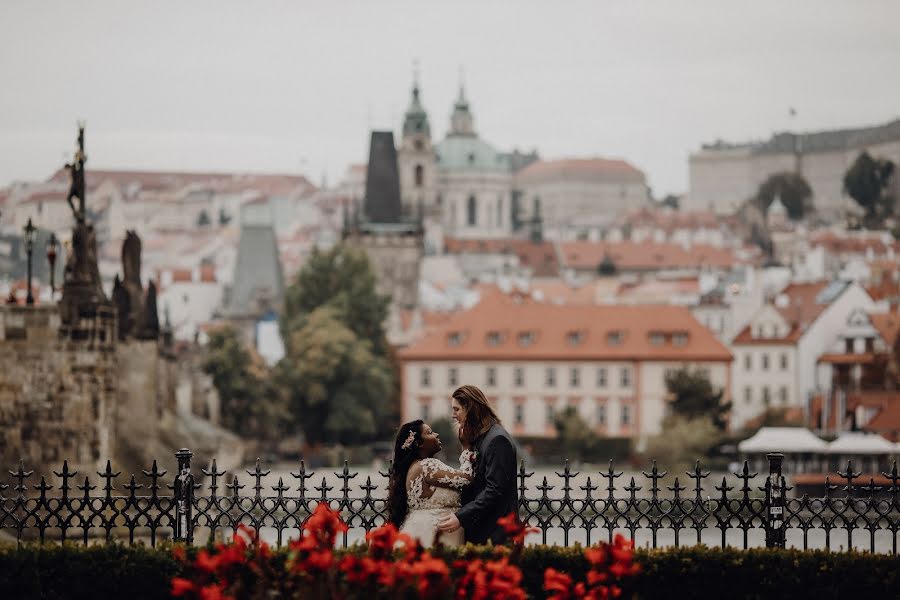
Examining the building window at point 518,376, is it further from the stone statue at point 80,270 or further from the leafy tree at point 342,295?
the stone statue at point 80,270

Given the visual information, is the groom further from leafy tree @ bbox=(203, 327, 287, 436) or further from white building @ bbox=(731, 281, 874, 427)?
white building @ bbox=(731, 281, 874, 427)

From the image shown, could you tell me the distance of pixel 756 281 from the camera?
122 metres

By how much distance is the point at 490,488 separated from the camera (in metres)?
16.1

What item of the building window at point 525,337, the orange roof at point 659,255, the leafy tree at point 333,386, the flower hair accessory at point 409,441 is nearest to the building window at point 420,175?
the orange roof at point 659,255

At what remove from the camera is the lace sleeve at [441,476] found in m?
16.2

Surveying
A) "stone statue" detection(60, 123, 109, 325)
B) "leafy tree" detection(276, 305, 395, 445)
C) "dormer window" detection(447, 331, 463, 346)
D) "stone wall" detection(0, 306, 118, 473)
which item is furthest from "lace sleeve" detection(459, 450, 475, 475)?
"dormer window" detection(447, 331, 463, 346)

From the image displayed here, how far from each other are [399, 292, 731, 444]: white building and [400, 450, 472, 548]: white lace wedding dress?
8004 cm

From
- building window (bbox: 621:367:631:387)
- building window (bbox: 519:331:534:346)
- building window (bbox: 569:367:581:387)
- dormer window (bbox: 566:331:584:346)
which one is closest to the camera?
building window (bbox: 621:367:631:387)

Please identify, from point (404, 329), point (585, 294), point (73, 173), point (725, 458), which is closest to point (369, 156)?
point (585, 294)

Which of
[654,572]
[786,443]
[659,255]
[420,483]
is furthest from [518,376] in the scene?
[659,255]

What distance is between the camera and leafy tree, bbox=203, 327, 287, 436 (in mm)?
85312

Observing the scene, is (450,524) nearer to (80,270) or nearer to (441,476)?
(441,476)

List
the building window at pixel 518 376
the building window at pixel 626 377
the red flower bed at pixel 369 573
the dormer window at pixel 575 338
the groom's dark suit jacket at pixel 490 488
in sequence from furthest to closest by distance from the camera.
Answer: the dormer window at pixel 575 338
the building window at pixel 518 376
the building window at pixel 626 377
the groom's dark suit jacket at pixel 490 488
the red flower bed at pixel 369 573

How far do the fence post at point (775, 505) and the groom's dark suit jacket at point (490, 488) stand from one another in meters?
2.54
